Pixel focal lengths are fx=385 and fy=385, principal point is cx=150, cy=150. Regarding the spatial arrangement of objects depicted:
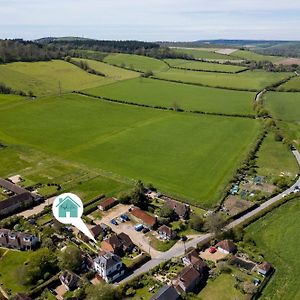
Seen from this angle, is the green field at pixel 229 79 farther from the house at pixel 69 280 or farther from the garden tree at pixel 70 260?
the house at pixel 69 280

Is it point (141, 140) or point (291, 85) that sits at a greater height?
→ point (291, 85)

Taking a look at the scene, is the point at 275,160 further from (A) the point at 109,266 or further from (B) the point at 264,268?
(A) the point at 109,266

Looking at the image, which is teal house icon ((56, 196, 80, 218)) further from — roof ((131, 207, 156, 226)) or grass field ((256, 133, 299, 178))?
grass field ((256, 133, 299, 178))

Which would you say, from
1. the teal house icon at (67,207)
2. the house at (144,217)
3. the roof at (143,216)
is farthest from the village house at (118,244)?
the teal house icon at (67,207)

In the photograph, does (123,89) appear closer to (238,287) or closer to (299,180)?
(299,180)

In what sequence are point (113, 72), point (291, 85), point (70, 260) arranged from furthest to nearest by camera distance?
point (113, 72)
point (291, 85)
point (70, 260)

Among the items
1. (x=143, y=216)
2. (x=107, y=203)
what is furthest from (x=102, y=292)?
(x=107, y=203)

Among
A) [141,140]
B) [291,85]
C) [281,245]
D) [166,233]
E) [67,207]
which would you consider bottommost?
[281,245]
